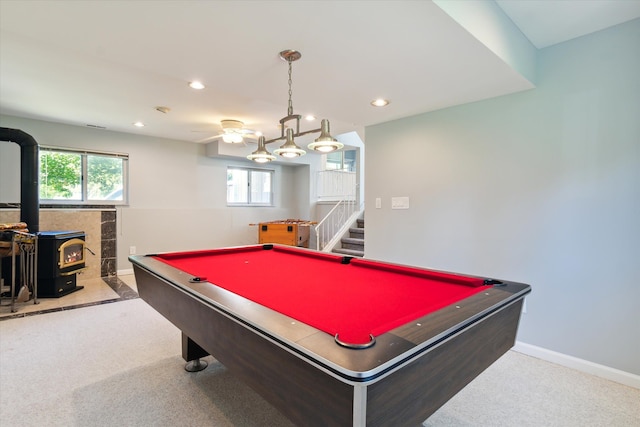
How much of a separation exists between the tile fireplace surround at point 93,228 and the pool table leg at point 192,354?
334 cm

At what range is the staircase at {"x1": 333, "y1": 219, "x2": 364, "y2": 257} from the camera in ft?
16.5

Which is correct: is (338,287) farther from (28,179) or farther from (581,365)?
(28,179)

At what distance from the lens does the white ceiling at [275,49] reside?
155 centimetres

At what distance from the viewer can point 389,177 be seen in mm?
3475

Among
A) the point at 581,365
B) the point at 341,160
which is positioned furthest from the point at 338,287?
the point at 341,160

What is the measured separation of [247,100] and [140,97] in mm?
1122

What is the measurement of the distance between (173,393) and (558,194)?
2988 millimetres

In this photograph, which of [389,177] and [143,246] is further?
[143,246]

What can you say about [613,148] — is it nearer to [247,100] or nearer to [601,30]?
[601,30]

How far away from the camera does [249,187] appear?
21.8 ft

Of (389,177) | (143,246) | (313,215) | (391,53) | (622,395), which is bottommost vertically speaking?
(622,395)

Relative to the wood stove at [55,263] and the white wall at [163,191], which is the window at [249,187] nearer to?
the white wall at [163,191]

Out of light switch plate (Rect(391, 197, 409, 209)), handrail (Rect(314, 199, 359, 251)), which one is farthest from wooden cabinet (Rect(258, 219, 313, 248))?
light switch plate (Rect(391, 197, 409, 209))

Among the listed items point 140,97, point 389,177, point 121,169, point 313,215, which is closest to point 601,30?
point 389,177
